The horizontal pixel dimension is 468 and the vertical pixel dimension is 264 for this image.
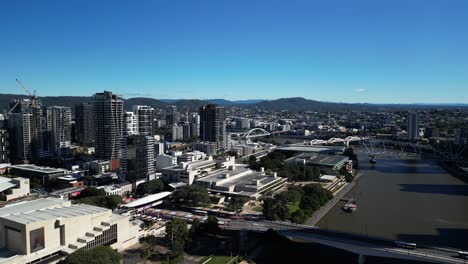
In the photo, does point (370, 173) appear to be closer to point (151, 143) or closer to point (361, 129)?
point (151, 143)

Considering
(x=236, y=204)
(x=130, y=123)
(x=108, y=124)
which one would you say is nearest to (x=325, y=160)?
(x=236, y=204)

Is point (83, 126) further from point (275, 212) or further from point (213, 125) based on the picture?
point (275, 212)

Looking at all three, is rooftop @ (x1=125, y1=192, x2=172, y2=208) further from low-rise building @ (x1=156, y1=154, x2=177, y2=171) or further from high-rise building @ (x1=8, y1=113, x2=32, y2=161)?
high-rise building @ (x1=8, y1=113, x2=32, y2=161)

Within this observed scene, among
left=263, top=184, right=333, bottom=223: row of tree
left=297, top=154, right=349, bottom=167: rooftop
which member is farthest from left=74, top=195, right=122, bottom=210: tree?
left=297, top=154, right=349, bottom=167: rooftop

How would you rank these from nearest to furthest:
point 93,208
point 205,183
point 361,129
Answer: point 93,208, point 205,183, point 361,129

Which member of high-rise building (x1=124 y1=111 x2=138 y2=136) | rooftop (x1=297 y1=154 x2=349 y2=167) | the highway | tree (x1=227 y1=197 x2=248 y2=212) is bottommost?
tree (x1=227 y1=197 x2=248 y2=212)

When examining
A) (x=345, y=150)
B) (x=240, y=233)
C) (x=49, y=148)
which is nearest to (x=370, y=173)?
(x=345, y=150)
